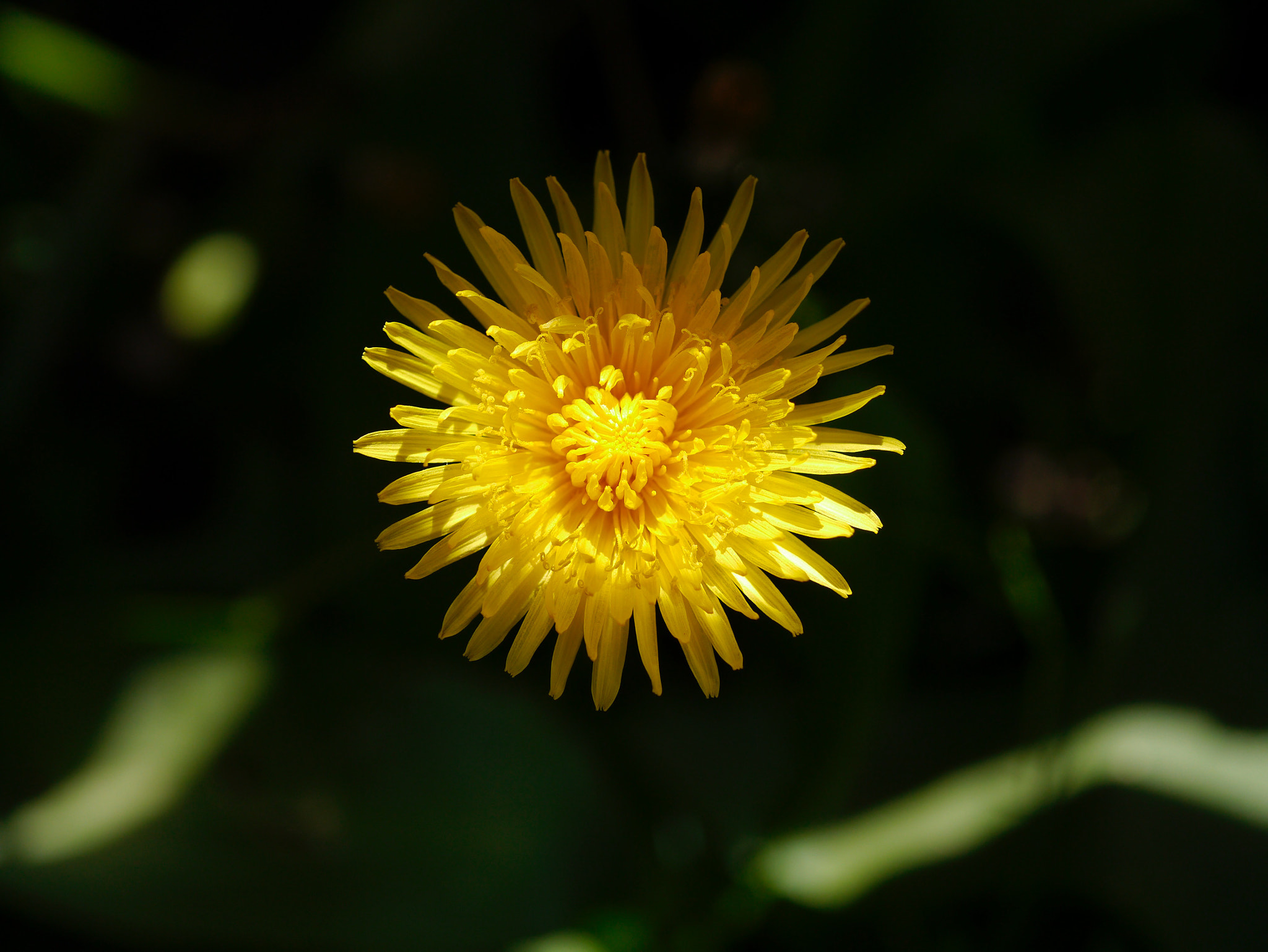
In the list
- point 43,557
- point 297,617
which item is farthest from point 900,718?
point 43,557

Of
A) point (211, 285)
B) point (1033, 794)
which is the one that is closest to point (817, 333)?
point (1033, 794)

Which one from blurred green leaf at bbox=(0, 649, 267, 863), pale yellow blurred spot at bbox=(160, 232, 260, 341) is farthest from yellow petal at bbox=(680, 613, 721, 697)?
pale yellow blurred spot at bbox=(160, 232, 260, 341)

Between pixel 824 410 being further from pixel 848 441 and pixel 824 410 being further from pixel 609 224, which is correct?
pixel 609 224

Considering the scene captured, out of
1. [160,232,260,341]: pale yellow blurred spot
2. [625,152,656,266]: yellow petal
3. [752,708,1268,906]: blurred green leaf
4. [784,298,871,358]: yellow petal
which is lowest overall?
[752,708,1268,906]: blurred green leaf

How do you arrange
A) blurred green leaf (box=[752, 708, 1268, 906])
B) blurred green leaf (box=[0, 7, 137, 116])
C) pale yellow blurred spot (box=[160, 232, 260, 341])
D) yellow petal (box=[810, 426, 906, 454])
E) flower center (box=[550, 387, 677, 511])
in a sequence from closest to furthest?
yellow petal (box=[810, 426, 906, 454])
flower center (box=[550, 387, 677, 511])
blurred green leaf (box=[752, 708, 1268, 906])
blurred green leaf (box=[0, 7, 137, 116])
pale yellow blurred spot (box=[160, 232, 260, 341])

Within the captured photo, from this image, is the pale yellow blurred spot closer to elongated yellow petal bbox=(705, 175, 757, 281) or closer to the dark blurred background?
the dark blurred background

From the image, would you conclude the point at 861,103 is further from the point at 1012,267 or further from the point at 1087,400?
the point at 1087,400
